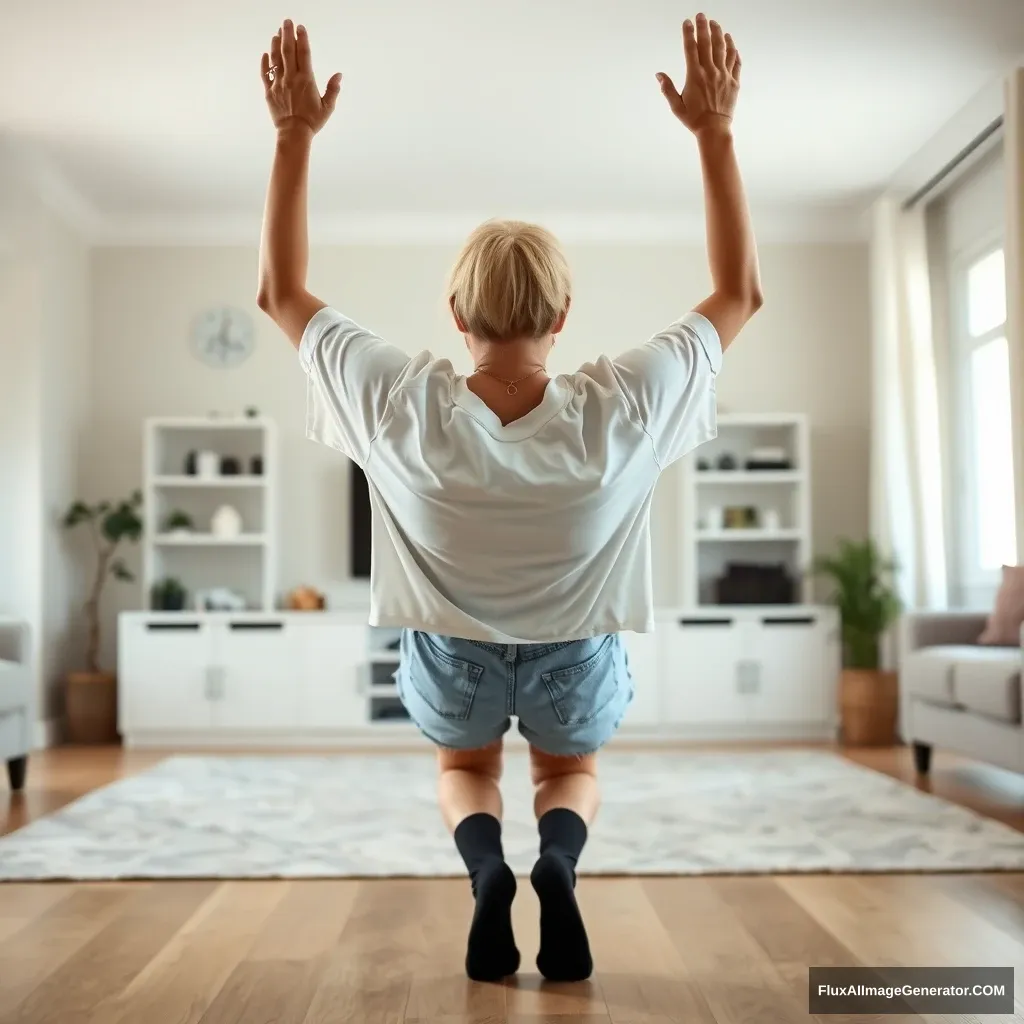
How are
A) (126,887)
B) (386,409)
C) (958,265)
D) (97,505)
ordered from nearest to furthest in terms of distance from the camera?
(386,409) < (126,887) < (958,265) < (97,505)

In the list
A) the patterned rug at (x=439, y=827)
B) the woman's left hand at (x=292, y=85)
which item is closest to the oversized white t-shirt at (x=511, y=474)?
the woman's left hand at (x=292, y=85)

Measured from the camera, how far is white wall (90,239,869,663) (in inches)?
273

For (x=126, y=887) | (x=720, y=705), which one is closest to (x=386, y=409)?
(x=126, y=887)

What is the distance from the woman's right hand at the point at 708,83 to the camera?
164 centimetres

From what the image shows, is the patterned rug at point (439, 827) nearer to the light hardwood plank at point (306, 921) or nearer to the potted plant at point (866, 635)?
the light hardwood plank at point (306, 921)

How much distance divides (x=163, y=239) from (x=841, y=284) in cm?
390

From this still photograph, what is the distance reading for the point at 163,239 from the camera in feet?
23.0


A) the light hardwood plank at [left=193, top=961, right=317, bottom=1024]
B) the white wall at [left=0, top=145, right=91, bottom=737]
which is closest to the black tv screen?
the white wall at [left=0, top=145, right=91, bottom=737]

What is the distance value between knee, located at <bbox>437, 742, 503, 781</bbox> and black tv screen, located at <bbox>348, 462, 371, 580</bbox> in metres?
4.76

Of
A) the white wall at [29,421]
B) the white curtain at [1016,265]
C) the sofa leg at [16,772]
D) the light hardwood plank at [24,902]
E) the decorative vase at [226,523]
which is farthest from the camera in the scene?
the decorative vase at [226,523]

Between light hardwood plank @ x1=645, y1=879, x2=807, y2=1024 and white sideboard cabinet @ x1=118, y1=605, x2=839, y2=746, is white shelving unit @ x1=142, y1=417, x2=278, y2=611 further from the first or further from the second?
light hardwood plank @ x1=645, y1=879, x2=807, y2=1024

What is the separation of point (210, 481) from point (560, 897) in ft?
16.5

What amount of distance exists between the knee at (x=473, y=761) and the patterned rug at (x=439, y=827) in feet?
3.74

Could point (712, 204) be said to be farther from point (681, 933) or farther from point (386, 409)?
point (681, 933)
